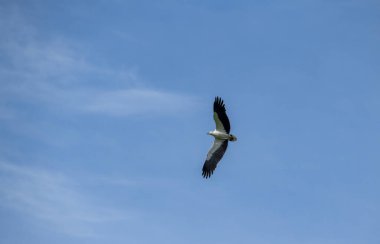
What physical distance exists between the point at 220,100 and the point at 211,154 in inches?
222

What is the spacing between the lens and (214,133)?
9575 cm

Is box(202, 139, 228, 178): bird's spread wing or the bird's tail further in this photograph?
box(202, 139, 228, 178): bird's spread wing

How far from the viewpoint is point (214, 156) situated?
317 feet

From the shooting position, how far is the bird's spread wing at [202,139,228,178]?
9606 centimetres

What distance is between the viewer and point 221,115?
310 ft

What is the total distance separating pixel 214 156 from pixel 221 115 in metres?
4.45

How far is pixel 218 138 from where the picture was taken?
95.9 m

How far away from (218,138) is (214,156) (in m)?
1.92

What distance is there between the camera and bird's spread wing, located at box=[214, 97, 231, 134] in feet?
309

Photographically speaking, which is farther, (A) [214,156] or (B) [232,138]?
(A) [214,156]

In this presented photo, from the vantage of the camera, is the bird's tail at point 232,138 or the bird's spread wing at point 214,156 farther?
the bird's spread wing at point 214,156

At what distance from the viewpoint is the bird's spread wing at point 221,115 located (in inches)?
3711

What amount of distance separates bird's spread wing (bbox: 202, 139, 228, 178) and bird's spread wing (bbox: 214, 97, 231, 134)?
5.34 feet

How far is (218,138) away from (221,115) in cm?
255
